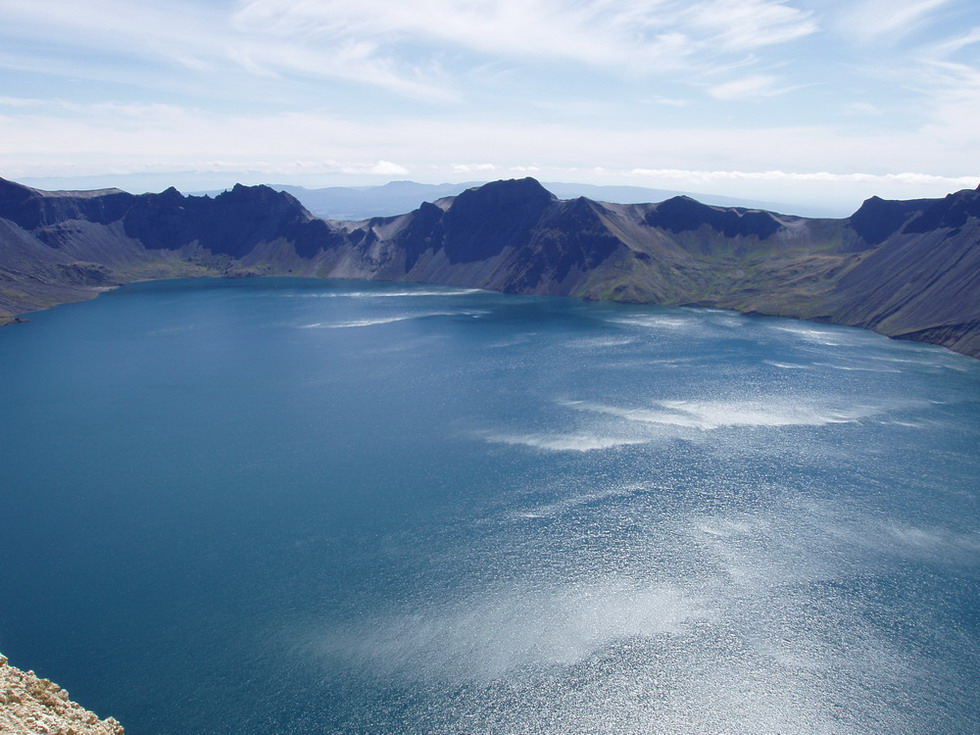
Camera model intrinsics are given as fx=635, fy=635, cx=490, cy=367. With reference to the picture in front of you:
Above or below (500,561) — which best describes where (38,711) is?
above

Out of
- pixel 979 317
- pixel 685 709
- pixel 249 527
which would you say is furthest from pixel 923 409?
pixel 249 527

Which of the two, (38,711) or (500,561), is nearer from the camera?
(38,711)

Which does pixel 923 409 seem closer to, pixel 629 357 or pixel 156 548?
pixel 629 357

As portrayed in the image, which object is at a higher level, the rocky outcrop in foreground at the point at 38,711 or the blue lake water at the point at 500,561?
the rocky outcrop in foreground at the point at 38,711

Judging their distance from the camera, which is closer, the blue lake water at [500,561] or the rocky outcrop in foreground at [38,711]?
the rocky outcrop in foreground at [38,711]

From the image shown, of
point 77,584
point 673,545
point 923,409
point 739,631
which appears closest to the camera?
point 739,631
